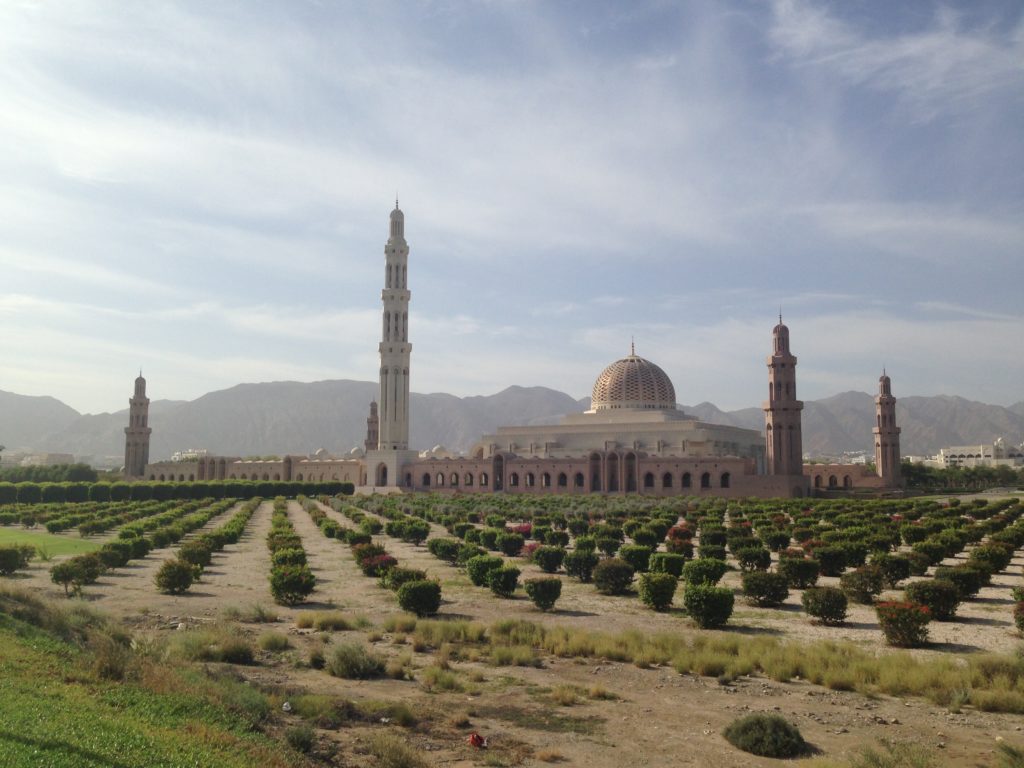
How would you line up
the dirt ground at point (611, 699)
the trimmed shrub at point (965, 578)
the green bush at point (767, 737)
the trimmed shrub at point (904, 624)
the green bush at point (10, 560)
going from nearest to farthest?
the green bush at point (767, 737), the dirt ground at point (611, 699), the trimmed shrub at point (904, 624), the trimmed shrub at point (965, 578), the green bush at point (10, 560)

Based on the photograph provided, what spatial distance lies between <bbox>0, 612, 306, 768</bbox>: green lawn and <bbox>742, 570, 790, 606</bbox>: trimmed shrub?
10593 millimetres

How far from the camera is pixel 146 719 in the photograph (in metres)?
7.64

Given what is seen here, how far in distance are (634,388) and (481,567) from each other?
178ft

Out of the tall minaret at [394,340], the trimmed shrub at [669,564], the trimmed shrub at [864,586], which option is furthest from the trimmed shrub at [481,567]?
the tall minaret at [394,340]

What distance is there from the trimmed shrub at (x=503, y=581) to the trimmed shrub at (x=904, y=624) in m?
7.38

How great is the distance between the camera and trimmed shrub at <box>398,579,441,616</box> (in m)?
15.2

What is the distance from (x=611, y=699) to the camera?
10.1m

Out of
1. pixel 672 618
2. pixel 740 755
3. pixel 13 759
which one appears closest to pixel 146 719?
pixel 13 759

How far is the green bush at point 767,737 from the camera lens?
8.16m

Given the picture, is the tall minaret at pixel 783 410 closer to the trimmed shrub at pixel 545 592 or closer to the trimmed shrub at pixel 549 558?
the trimmed shrub at pixel 549 558

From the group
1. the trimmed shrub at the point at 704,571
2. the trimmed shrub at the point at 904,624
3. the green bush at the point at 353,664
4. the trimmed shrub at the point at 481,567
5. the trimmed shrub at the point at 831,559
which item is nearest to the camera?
the green bush at the point at 353,664

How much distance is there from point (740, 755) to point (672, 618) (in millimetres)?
7302

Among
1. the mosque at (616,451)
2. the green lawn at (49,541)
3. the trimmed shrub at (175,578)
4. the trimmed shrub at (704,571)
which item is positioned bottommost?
the green lawn at (49,541)

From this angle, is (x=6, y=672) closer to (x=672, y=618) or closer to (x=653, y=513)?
(x=672, y=618)
